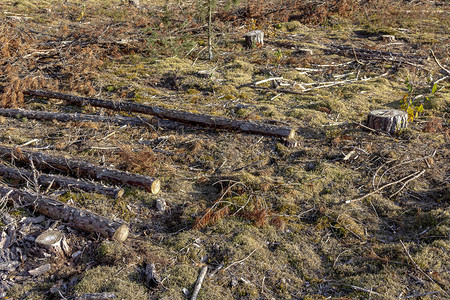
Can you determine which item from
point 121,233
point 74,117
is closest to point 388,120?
point 121,233

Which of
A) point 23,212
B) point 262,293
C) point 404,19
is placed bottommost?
point 262,293

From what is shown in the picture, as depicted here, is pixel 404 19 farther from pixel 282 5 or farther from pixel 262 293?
pixel 262 293

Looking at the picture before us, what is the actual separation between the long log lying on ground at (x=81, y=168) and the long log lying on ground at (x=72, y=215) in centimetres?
89

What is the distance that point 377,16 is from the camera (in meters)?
17.1

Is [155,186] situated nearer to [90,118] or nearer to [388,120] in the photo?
[90,118]

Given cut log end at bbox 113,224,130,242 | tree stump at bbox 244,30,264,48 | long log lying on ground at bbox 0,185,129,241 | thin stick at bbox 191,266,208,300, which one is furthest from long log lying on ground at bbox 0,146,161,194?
tree stump at bbox 244,30,264,48

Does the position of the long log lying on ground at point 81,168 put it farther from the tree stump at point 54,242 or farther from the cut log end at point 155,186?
the tree stump at point 54,242

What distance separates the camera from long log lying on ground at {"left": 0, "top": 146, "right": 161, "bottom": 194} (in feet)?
19.4

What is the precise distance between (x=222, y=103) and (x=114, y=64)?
4.67m

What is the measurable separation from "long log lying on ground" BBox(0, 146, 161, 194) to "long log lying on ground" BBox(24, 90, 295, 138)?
2420mm

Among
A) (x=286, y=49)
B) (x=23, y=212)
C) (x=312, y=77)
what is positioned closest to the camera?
(x=23, y=212)

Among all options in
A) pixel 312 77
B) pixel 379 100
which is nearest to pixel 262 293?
pixel 379 100

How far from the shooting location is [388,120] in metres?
7.67

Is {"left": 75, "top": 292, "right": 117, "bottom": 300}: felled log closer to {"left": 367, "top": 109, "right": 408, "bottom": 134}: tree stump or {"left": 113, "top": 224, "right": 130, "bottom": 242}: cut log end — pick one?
{"left": 113, "top": 224, "right": 130, "bottom": 242}: cut log end
